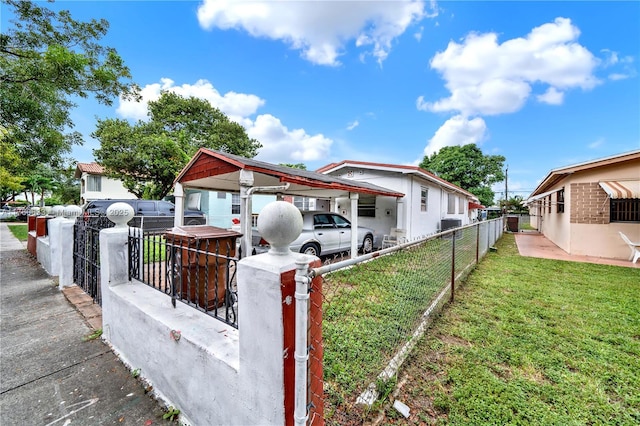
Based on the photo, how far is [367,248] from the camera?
382 inches

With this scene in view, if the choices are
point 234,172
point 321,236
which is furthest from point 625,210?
point 234,172

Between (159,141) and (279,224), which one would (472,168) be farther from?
(279,224)

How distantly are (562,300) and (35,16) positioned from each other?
1568 centimetres

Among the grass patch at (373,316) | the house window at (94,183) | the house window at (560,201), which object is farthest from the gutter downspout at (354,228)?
the house window at (94,183)

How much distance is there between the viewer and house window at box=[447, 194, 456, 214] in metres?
15.4

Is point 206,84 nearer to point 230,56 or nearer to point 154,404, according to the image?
point 230,56

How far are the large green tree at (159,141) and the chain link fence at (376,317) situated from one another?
17.3 m

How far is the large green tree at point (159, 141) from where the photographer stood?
16.5 metres

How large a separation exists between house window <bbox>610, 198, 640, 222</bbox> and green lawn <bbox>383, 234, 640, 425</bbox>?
5.59m

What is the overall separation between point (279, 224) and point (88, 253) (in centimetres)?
457

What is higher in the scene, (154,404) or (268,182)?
(268,182)

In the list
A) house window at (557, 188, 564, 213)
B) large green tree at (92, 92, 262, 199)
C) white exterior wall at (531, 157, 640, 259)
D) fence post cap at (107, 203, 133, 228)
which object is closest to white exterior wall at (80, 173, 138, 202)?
large green tree at (92, 92, 262, 199)

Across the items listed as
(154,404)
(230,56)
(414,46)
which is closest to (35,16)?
(230,56)

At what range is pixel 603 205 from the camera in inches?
334
